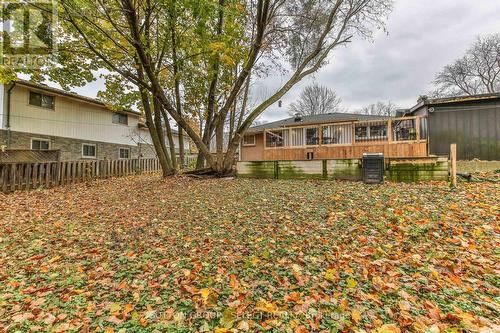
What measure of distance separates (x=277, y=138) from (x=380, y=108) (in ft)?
120

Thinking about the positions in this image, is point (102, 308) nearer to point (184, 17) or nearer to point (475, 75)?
point (184, 17)

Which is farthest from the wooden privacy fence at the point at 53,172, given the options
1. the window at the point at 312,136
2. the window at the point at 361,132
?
the window at the point at 361,132

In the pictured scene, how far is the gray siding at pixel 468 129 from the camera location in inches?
416

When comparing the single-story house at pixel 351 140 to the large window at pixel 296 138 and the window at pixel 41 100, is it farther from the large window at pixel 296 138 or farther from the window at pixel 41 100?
the window at pixel 41 100

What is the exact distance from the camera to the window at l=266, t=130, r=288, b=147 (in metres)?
12.0

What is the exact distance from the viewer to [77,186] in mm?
9836

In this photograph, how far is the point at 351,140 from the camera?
10656 millimetres

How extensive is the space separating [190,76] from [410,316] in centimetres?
1027

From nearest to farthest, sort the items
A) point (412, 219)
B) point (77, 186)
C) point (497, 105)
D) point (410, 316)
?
point (410, 316) < point (412, 219) < point (77, 186) < point (497, 105)

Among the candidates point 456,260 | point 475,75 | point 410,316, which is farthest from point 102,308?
point 475,75

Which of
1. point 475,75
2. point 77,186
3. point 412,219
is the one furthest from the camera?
point 475,75

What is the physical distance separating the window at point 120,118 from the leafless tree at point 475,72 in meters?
31.7

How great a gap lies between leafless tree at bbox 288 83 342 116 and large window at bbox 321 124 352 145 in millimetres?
23275

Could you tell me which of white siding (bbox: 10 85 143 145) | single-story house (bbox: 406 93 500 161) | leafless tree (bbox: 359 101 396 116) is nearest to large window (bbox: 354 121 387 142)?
single-story house (bbox: 406 93 500 161)
